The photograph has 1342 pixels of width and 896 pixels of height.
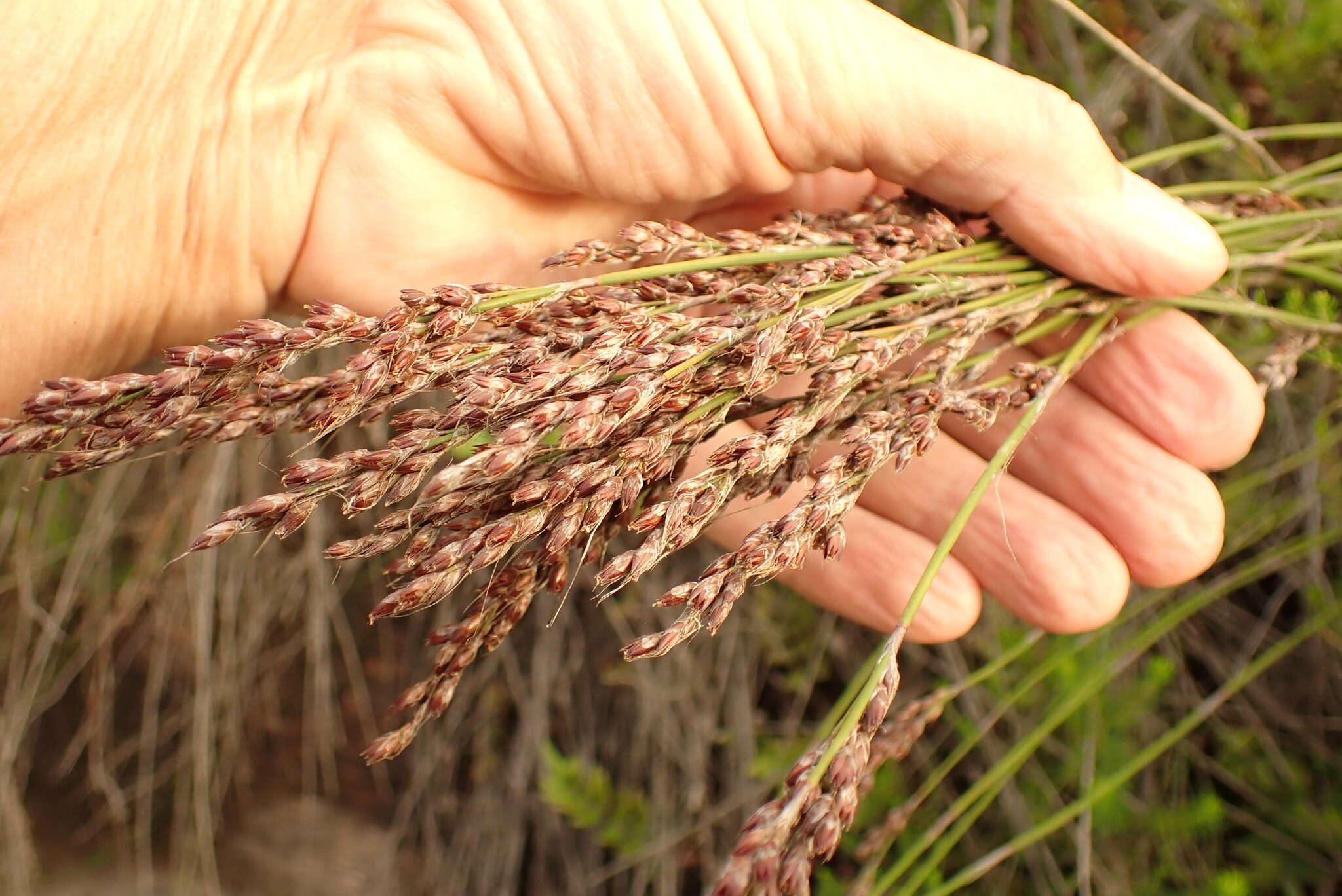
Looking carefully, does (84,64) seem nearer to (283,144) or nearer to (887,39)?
(283,144)


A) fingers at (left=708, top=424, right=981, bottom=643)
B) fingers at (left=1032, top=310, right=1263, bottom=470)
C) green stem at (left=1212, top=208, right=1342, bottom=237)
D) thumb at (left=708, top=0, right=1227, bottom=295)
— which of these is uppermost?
thumb at (left=708, top=0, right=1227, bottom=295)

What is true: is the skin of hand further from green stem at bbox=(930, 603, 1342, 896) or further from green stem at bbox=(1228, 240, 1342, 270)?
green stem at bbox=(930, 603, 1342, 896)

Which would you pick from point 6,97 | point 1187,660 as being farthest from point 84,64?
point 1187,660

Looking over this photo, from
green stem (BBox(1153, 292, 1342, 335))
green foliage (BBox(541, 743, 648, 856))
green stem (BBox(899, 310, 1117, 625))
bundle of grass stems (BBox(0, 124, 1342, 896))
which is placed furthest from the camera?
green foliage (BBox(541, 743, 648, 856))

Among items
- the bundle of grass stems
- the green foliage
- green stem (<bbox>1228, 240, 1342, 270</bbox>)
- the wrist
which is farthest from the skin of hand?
the green foliage

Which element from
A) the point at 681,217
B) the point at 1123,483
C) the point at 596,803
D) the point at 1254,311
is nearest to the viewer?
the point at 1254,311

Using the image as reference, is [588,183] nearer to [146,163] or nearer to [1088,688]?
[146,163]

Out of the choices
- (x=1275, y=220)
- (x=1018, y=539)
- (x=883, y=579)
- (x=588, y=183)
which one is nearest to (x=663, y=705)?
(x=883, y=579)
